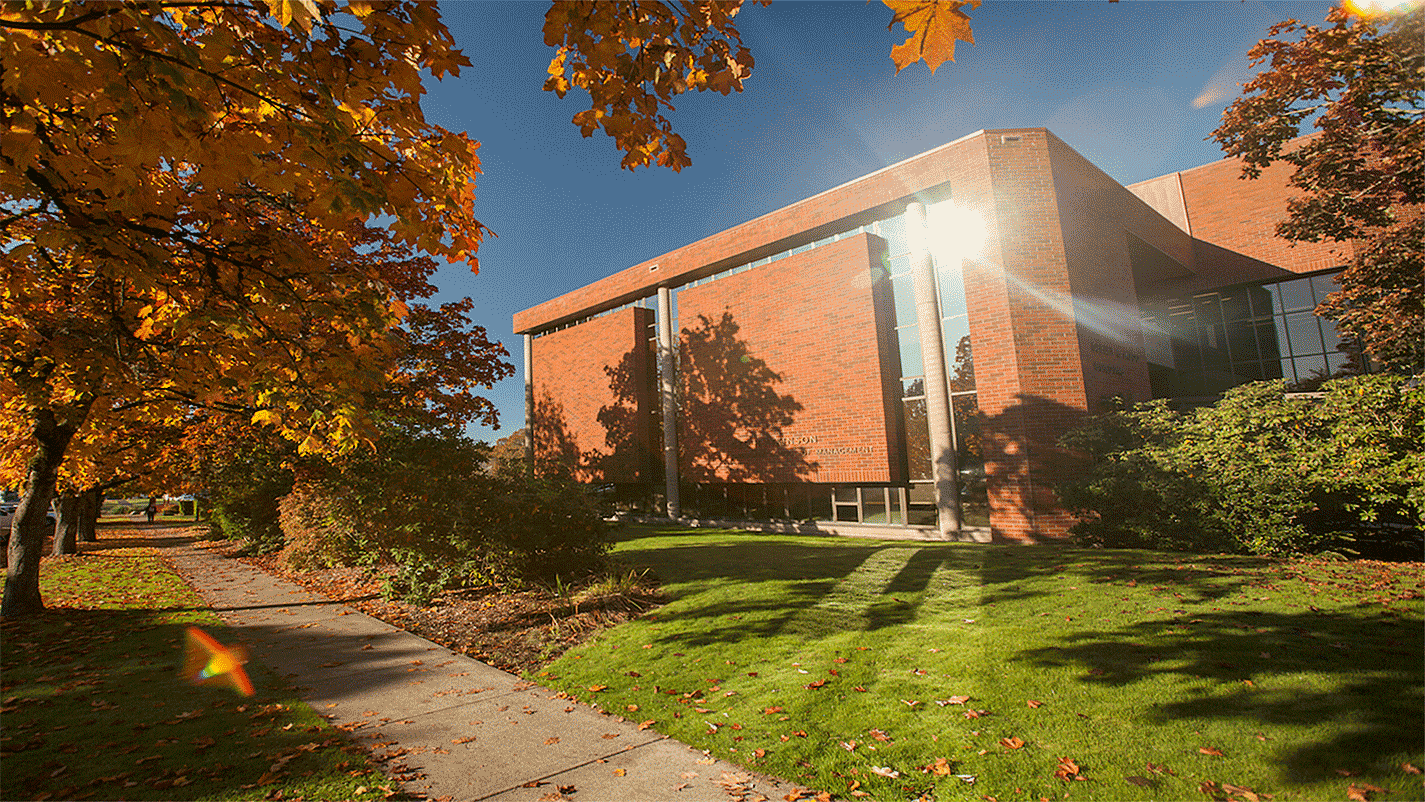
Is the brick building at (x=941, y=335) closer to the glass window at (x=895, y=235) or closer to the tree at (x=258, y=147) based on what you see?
the glass window at (x=895, y=235)

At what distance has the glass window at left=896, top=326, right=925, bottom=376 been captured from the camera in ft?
56.7

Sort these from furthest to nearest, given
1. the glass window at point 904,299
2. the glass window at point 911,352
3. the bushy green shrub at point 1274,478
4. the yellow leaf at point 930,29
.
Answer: the glass window at point 904,299, the glass window at point 911,352, the bushy green shrub at point 1274,478, the yellow leaf at point 930,29

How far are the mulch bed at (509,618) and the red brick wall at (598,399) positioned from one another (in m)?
15.0

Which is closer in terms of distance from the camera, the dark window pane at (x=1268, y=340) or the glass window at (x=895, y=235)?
the glass window at (x=895, y=235)

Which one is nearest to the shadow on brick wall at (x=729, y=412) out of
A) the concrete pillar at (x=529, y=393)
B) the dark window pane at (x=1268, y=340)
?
the concrete pillar at (x=529, y=393)

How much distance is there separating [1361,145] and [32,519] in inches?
902

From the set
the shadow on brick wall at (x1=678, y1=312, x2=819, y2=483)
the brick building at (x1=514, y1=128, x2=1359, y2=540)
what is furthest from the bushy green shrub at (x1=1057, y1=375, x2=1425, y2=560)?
the shadow on brick wall at (x1=678, y1=312, x2=819, y2=483)

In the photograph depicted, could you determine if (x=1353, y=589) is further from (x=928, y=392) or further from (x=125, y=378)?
(x=125, y=378)

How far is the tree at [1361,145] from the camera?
10.2 metres

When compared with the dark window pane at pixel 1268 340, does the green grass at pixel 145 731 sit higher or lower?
lower

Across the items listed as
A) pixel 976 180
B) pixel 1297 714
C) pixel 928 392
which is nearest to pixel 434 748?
pixel 1297 714

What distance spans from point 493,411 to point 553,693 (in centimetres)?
1446

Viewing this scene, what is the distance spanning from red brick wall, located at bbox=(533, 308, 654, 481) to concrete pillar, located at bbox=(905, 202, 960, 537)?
1234 centimetres

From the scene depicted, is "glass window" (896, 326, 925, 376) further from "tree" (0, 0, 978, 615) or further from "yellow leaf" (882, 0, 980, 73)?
"yellow leaf" (882, 0, 980, 73)
